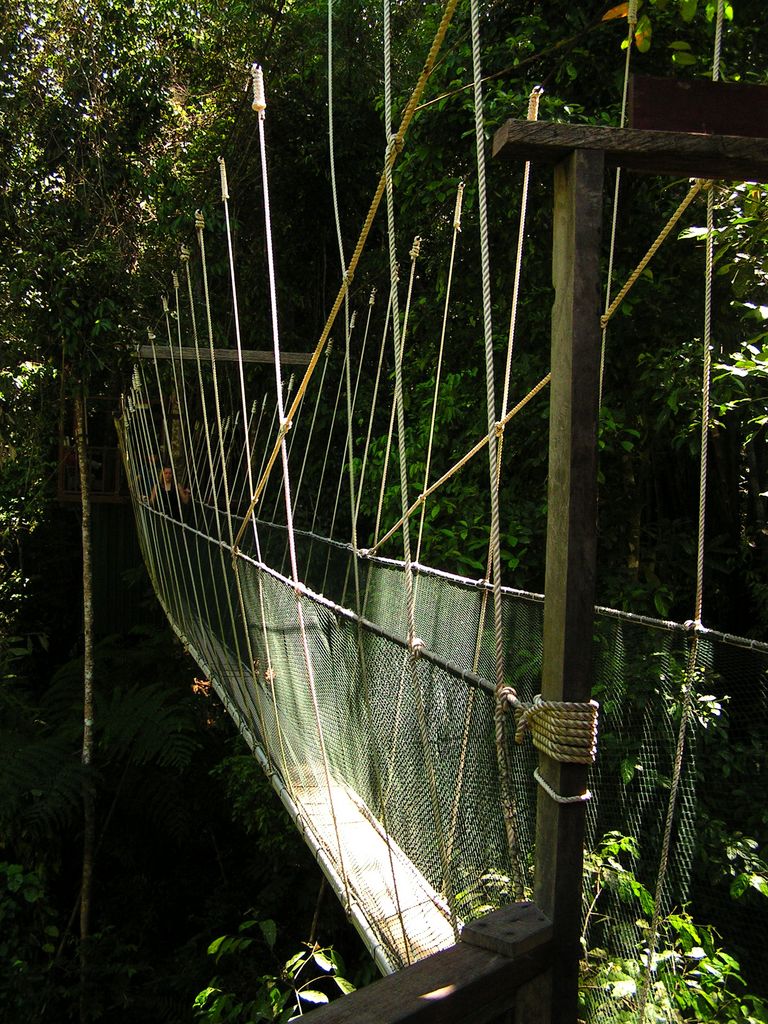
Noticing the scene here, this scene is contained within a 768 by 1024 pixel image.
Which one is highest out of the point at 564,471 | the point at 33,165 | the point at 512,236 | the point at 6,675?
the point at 33,165

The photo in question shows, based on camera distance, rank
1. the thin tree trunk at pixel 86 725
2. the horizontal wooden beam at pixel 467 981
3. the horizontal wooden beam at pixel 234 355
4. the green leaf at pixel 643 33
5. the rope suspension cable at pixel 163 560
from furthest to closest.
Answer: the thin tree trunk at pixel 86 725 → the rope suspension cable at pixel 163 560 → the horizontal wooden beam at pixel 234 355 → the green leaf at pixel 643 33 → the horizontal wooden beam at pixel 467 981

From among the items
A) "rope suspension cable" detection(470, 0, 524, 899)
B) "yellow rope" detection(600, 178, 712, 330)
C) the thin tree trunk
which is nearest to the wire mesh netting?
"rope suspension cable" detection(470, 0, 524, 899)

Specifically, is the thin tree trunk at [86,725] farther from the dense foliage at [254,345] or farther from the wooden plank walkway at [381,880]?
the wooden plank walkway at [381,880]

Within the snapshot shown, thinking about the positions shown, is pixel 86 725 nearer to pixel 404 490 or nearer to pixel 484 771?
pixel 484 771

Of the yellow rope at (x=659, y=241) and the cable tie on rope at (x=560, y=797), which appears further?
the yellow rope at (x=659, y=241)

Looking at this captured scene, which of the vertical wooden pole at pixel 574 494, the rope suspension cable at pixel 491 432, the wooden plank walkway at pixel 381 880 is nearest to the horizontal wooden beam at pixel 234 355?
the wooden plank walkway at pixel 381 880

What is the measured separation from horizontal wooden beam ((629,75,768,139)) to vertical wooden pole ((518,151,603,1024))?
7 cm

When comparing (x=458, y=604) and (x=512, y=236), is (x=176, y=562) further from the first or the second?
(x=458, y=604)

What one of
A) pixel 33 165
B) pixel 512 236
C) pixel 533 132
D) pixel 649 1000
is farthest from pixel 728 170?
pixel 33 165

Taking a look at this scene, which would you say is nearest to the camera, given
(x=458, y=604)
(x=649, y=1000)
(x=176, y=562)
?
(x=649, y=1000)

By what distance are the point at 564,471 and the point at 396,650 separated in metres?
0.67

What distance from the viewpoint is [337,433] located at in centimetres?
507

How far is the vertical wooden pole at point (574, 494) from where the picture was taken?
890 mm

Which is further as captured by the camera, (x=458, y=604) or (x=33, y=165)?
(x=33, y=165)
